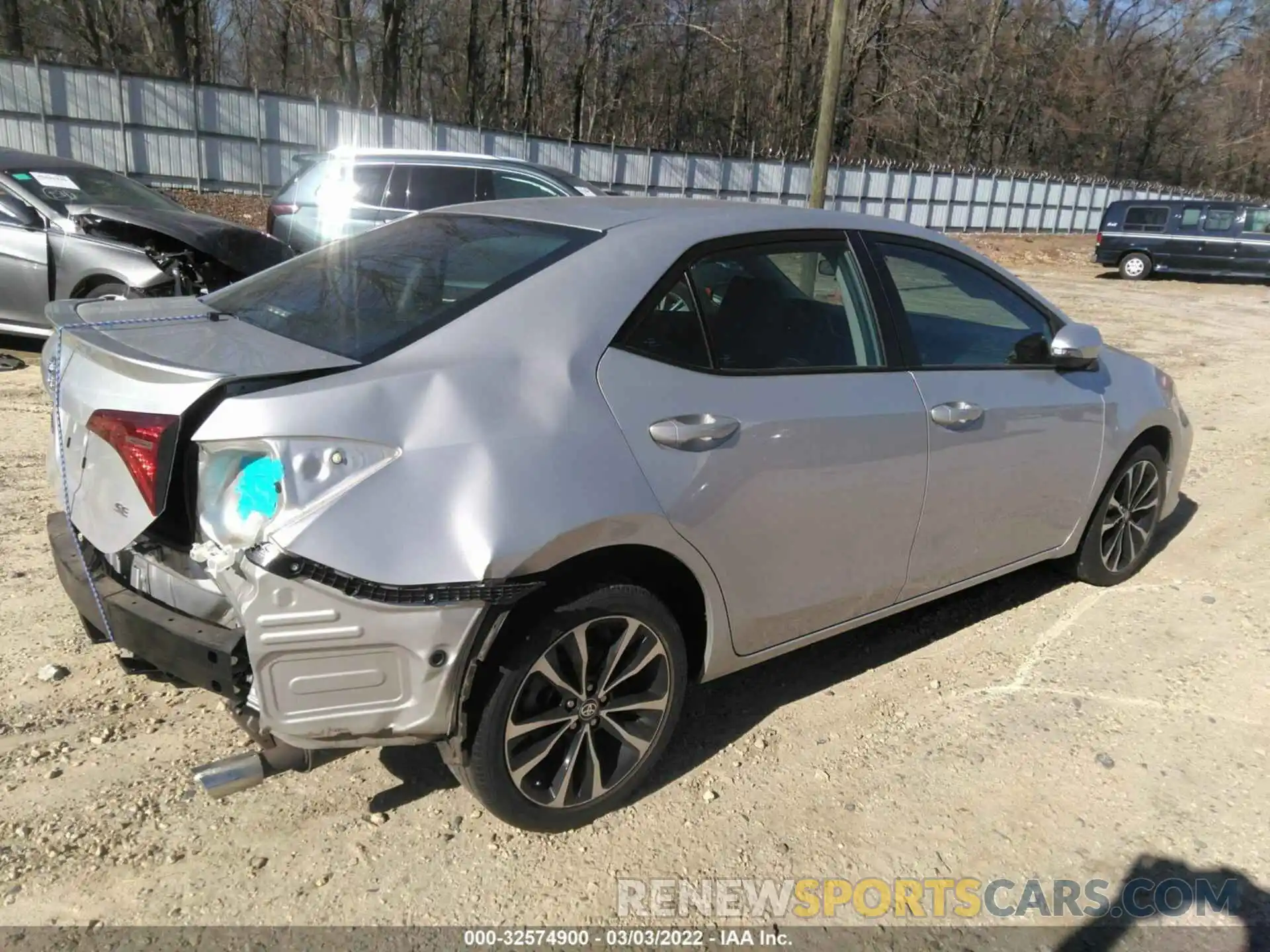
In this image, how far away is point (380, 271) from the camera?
299 centimetres

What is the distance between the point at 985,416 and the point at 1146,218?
22.8 m

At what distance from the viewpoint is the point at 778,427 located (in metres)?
2.88

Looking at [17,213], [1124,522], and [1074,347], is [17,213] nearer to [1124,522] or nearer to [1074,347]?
[1074,347]

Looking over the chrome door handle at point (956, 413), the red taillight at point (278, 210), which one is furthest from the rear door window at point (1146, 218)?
the chrome door handle at point (956, 413)

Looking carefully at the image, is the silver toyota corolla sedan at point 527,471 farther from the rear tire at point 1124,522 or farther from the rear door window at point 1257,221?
the rear door window at point 1257,221

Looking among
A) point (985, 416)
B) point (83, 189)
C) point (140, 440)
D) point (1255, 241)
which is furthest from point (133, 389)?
point (1255, 241)

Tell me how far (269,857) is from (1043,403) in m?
3.09

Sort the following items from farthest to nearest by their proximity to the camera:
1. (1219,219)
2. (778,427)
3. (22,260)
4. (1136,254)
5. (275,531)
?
1. (1136,254)
2. (1219,219)
3. (22,260)
4. (778,427)
5. (275,531)

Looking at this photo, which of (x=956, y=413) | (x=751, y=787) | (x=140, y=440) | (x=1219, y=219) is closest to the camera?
(x=140, y=440)

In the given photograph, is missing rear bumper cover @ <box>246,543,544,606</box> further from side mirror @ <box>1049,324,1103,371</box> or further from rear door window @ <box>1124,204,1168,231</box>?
rear door window @ <box>1124,204,1168,231</box>

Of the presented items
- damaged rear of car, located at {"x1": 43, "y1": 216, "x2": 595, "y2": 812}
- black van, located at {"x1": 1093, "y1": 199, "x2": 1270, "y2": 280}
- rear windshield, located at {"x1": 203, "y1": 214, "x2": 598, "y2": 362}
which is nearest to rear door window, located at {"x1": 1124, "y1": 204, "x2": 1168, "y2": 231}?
black van, located at {"x1": 1093, "y1": 199, "x2": 1270, "y2": 280}

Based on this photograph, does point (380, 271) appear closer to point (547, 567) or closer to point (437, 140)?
point (547, 567)

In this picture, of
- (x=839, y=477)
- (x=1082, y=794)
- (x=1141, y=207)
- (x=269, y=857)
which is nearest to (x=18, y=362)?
(x=269, y=857)

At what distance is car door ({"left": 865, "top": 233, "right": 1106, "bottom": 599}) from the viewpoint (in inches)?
135
